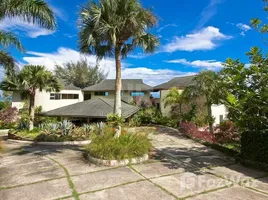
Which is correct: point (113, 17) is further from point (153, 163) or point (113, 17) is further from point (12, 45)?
point (153, 163)

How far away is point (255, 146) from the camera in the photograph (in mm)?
9391

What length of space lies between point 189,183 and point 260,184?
2602mm

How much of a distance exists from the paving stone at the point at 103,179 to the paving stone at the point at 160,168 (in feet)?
1.57

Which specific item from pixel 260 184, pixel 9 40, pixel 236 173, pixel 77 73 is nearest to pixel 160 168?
pixel 236 173

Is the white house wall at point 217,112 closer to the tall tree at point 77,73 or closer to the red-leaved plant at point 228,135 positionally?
the red-leaved plant at point 228,135

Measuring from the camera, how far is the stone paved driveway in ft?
20.0

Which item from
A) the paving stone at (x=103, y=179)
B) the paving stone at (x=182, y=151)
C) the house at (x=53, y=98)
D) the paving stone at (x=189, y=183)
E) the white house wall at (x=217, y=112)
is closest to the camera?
the paving stone at (x=189, y=183)

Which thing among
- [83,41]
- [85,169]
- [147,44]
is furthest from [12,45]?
→ [85,169]

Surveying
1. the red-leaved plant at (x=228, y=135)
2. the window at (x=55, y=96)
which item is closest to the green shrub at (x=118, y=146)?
the red-leaved plant at (x=228, y=135)

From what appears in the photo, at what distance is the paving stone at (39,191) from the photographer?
593 centimetres

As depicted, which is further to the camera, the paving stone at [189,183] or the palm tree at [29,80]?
the palm tree at [29,80]

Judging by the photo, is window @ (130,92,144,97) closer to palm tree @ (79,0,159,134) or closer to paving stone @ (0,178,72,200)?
palm tree @ (79,0,159,134)

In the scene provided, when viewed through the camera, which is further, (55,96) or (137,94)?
(137,94)

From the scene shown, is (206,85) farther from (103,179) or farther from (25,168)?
(25,168)
